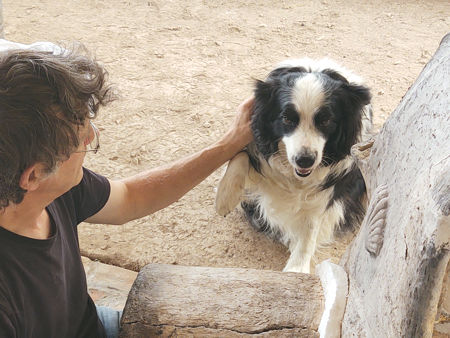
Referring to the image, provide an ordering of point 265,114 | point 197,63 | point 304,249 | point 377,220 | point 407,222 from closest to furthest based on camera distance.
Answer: point 407,222, point 377,220, point 265,114, point 304,249, point 197,63

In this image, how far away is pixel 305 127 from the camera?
2393 millimetres

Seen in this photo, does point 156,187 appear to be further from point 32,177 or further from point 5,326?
point 5,326


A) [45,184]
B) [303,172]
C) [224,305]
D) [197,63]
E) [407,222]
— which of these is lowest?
[197,63]

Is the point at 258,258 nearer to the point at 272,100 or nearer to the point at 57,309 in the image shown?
the point at 272,100

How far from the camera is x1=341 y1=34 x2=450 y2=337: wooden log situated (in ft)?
3.59

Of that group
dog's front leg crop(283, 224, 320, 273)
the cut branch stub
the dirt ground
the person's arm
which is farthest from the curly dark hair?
dog's front leg crop(283, 224, 320, 273)

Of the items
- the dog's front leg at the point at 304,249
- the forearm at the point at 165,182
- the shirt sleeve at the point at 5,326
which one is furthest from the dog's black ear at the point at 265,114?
the shirt sleeve at the point at 5,326

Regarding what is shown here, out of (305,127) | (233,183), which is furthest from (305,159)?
(233,183)

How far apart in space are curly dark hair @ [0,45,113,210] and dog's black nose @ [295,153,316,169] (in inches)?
45.9

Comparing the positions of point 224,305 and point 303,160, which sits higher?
point 303,160

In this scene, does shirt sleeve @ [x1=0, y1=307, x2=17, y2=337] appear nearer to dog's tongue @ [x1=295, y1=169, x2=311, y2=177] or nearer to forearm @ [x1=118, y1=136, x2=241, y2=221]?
forearm @ [x1=118, y1=136, x2=241, y2=221]

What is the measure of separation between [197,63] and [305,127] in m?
2.21

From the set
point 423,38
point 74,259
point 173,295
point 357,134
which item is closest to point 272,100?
point 357,134

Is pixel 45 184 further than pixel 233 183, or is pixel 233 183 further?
pixel 233 183
